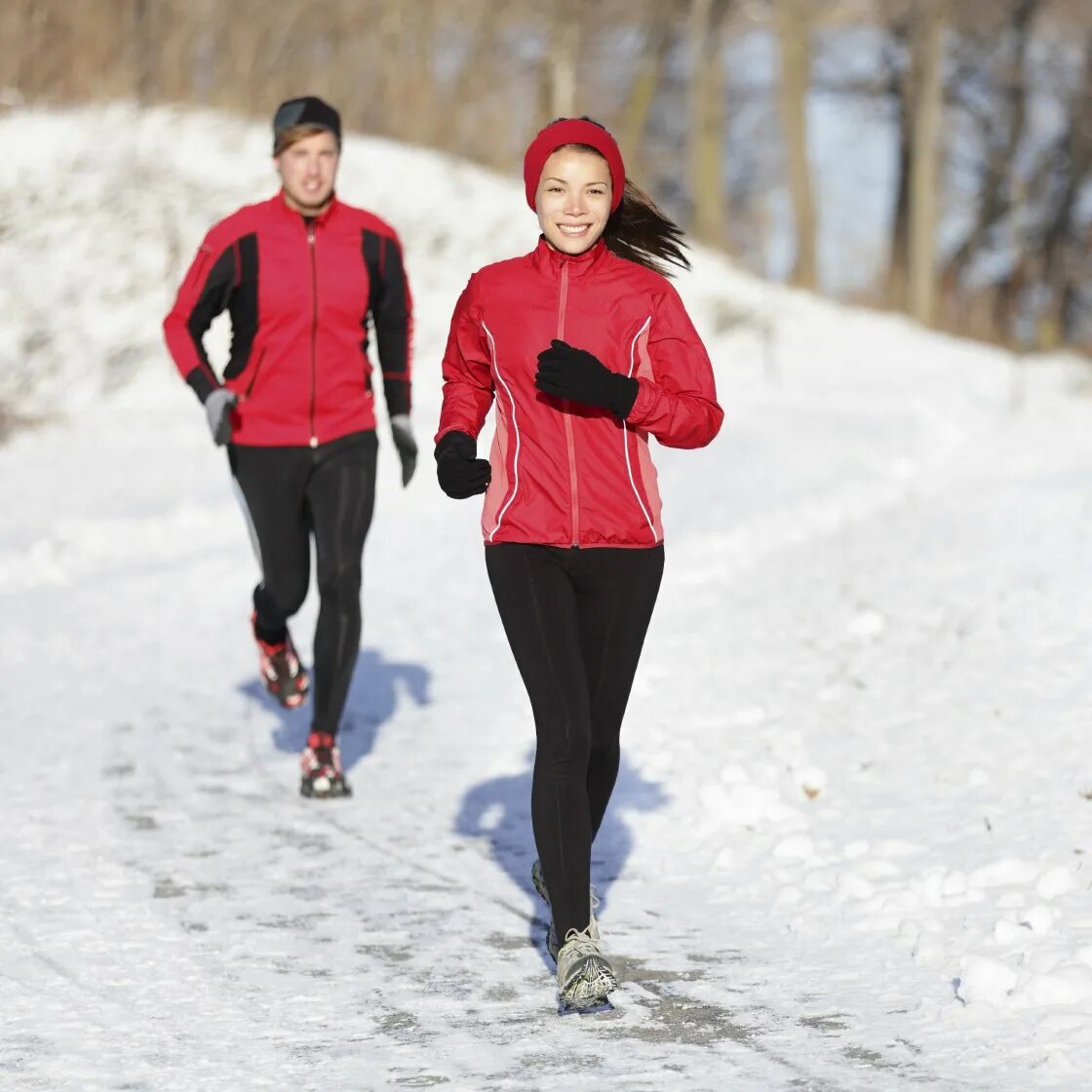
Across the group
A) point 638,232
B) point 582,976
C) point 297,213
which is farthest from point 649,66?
point 582,976

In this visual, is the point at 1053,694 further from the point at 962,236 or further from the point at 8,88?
the point at 962,236

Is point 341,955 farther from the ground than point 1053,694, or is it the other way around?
point 1053,694

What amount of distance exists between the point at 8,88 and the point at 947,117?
73.7ft

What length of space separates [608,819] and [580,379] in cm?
264

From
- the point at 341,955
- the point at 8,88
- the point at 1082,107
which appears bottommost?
the point at 341,955

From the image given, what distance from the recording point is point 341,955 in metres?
5.37

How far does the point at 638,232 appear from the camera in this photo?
5.05 m

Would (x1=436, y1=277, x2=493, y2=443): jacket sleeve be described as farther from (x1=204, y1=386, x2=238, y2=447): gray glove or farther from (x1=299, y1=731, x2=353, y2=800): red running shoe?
(x1=299, y1=731, x2=353, y2=800): red running shoe

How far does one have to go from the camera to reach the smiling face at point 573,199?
15.9 ft

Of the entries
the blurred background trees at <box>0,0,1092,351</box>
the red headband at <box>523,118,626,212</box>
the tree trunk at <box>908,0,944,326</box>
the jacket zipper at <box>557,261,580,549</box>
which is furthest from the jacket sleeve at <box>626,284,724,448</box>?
the tree trunk at <box>908,0,944,326</box>

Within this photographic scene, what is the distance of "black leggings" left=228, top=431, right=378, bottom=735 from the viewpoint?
24.0ft

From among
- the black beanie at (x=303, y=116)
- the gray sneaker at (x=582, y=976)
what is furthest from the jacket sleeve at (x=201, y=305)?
the gray sneaker at (x=582, y=976)

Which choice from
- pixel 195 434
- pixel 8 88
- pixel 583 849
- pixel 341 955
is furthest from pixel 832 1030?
pixel 8 88

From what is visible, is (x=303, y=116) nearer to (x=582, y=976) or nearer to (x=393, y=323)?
(x=393, y=323)
